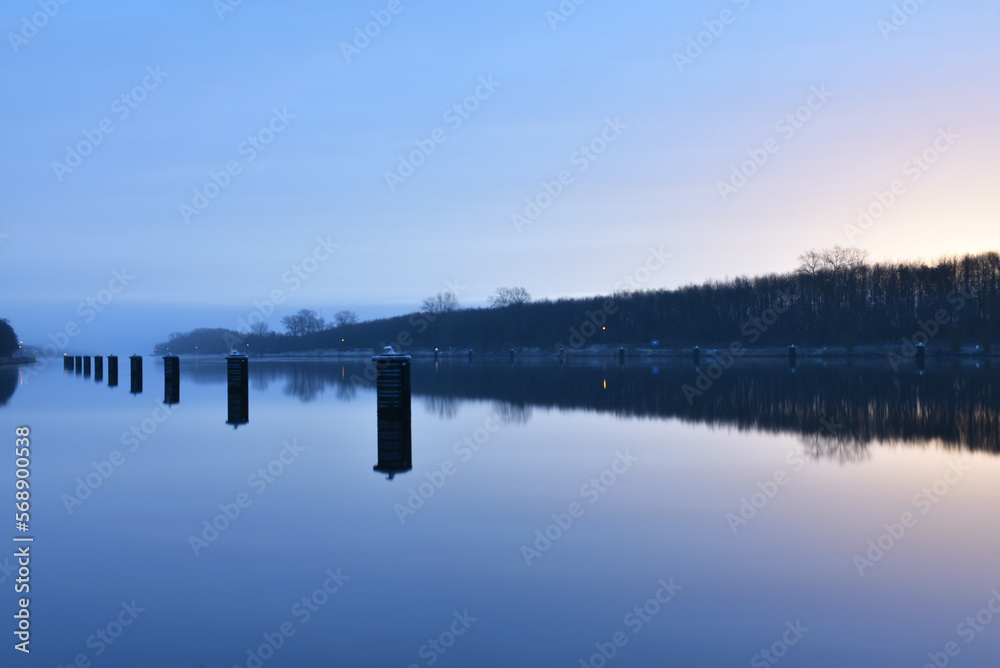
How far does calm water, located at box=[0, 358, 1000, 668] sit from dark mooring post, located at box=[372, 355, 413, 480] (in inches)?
6.3

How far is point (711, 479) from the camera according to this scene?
1067 centimetres

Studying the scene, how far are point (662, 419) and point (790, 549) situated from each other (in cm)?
1058

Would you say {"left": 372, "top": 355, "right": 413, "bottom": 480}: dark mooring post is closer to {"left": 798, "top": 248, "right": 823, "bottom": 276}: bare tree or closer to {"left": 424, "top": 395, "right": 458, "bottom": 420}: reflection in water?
{"left": 424, "top": 395, "right": 458, "bottom": 420}: reflection in water

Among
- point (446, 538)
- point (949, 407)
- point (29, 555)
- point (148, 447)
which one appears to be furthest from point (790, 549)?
point (949, 407)

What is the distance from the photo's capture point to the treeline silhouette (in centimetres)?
5872

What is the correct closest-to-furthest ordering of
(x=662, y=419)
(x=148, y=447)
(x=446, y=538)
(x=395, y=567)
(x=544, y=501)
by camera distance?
(x=395, y=567)
(x=446, y=538)
(x=544, y=501)
(x=148, y=447)
(x=662, y=419)

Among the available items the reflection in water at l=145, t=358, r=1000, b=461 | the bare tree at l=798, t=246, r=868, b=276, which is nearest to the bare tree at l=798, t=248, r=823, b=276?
the bare tree at l=798, t=246, r=868, b=276

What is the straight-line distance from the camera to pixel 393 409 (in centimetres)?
1258

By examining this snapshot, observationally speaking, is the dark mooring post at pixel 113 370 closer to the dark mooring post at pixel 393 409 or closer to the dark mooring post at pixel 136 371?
the dark mooring post at pixel 136 371

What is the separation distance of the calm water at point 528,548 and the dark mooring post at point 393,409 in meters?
0.16

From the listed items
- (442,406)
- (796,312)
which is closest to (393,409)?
(442,406)

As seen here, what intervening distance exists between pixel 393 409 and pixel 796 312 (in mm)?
60145

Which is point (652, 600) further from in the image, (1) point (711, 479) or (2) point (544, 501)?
(1) point (711, 479)

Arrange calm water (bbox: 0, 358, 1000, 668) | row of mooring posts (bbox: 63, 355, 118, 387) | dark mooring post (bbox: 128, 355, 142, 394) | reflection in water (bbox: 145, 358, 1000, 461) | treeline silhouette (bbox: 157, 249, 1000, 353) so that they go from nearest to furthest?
calm water (bbox: 0, 358, 1000, 668) < reflection in water (bbox: 145, 358, 1000, 461) < dark mooring post (bbox: 128, 355, 142, 394) < row of mooring posts (bbox: 63, 355, 118, 387) < treeline silhouette (bbox: 157, 249, 1000, 353)
